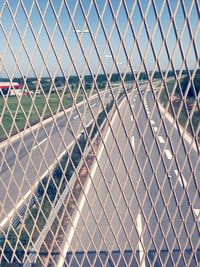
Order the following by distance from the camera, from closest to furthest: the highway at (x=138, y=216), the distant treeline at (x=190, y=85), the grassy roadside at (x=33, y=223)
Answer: the distant treeline at (x=190, y=85) < the highway at (x=138, y=216) < the grassy roadside at (x=33, y=223)

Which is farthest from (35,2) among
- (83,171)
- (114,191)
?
(83,171)

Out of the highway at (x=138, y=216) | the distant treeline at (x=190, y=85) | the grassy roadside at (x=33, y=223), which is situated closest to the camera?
the distant treeline at (x=190, y=85)

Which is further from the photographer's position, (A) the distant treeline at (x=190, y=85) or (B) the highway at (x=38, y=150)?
(B) the highway at (x=38, y=150)

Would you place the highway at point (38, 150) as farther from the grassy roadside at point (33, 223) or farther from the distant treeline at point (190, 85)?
the distant treeline at point (190, 85)

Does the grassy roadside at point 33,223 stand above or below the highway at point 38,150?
below

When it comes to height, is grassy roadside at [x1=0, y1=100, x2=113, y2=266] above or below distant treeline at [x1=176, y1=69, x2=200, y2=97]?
below

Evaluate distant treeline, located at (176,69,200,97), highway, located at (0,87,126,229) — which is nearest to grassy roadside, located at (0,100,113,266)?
highway, located at (0,87,126,229)

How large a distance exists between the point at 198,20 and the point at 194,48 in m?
0.19

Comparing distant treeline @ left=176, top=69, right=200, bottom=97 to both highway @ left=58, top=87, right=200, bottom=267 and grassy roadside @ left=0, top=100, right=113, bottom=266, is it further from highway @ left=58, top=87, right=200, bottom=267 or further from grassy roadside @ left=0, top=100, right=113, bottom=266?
grassy roadside @ left=0, top=100, right=113, bottom=266

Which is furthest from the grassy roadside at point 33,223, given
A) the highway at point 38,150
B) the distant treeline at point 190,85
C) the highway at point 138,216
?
the distant treeline at point 190,85

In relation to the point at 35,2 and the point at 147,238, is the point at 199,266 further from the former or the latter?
the point at 147,238

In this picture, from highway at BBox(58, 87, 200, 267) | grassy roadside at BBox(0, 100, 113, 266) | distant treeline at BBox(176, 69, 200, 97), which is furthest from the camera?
grassy roadside at BBox(0, 100, 113, 266)

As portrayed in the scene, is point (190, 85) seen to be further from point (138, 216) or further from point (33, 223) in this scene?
point (138, 216)

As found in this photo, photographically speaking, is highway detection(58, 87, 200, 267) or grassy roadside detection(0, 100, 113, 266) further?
grassy roadside detection(0, 100, 113, 266)
